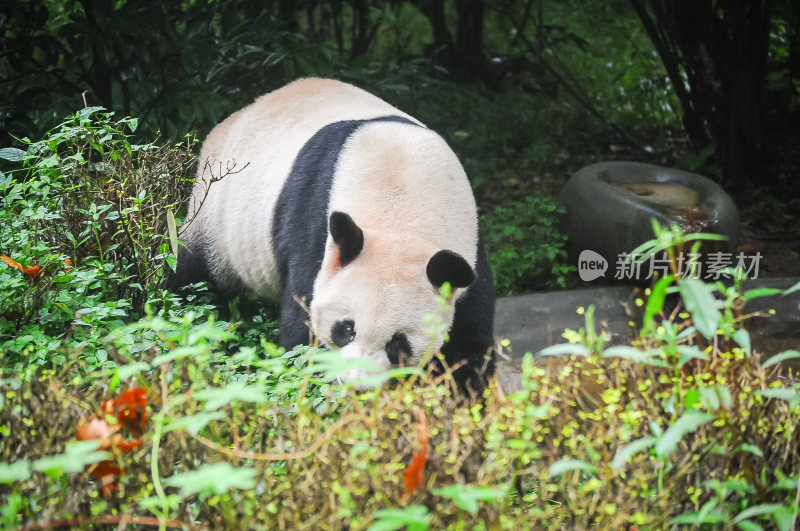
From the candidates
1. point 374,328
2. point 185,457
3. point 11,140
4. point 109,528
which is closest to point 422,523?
point 185,457

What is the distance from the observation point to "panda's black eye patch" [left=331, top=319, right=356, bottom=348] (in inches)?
109

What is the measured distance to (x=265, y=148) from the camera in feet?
12.8

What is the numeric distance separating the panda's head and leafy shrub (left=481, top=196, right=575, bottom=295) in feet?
7.97

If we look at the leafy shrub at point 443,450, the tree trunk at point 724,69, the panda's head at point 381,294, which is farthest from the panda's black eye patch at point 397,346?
the tree trunk at point 724,69

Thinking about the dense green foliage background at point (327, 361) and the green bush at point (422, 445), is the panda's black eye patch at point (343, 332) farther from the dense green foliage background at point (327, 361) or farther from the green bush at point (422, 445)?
the green bush at point (422, 445)

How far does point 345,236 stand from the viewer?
2.76 metres

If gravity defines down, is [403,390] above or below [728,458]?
above

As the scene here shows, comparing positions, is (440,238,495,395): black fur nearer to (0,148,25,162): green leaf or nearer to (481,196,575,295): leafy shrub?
(0,148,25,162): green leaf

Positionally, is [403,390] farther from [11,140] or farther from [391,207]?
[11,140]

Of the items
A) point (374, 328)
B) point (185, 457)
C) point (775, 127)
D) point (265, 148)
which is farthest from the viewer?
point (775, 127)

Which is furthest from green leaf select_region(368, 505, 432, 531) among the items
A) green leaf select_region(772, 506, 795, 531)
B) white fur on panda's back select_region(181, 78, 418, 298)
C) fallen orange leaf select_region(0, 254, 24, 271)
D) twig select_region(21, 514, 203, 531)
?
white fur on panda's back select_region(181, 78, 418, 298)

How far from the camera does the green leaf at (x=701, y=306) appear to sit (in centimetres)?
145

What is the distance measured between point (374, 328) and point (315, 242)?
64 centimetres

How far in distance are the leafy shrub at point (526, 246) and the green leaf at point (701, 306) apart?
3.63 meters
